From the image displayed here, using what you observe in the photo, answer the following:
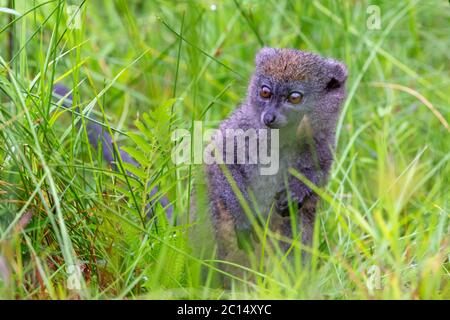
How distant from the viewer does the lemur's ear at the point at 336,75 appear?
4.27 meters

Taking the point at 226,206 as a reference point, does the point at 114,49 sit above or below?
above

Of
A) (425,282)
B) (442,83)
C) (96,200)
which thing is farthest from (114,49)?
(425,282)

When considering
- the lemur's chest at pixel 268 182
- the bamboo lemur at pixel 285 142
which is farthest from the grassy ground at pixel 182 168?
the lemur's chest at pixel 268 182

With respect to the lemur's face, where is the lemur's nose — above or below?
below

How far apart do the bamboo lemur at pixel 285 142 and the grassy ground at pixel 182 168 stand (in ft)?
0.70

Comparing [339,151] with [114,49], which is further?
[114,49]

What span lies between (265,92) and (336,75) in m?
0.52

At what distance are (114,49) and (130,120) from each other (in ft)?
2.80

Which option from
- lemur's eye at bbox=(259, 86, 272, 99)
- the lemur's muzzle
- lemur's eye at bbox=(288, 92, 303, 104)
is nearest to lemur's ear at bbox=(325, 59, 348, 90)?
lemur's eye at bbox=(288, 92, 303, 104)

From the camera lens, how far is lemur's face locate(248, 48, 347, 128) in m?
3.99

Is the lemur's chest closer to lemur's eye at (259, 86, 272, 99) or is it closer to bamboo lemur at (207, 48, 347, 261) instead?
bamboo lemur at (207, 48, 347, 261)
